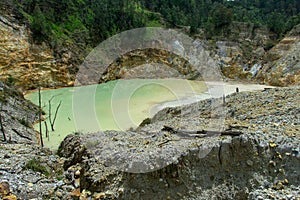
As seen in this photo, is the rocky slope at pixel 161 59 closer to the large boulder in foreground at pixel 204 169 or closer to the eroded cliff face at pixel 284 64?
the eroded cliff face at pixel 284 64

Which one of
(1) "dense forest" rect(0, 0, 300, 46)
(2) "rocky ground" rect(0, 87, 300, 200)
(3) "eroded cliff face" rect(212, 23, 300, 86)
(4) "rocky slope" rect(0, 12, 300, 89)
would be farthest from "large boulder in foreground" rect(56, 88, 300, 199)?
(1) "dense forest" rect(0, 0, 300, 46)

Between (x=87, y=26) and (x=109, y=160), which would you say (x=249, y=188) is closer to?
(x=109, y=160)

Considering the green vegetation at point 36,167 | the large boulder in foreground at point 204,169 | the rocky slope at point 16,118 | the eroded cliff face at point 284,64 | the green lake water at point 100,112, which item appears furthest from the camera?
the eroded cliff face at point 284,64

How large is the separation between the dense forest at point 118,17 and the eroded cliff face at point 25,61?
2.81 metres

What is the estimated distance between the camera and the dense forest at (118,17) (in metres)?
52.8

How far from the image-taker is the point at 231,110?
1541 centimetres

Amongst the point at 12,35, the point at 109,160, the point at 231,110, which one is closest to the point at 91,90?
the point at 12,35

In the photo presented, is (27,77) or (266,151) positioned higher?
(27,77)

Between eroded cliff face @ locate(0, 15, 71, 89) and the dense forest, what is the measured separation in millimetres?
2815

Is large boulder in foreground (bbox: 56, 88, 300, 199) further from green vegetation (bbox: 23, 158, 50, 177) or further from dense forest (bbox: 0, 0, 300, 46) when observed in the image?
dense forest (bbox: 0, 0, 300, 46)

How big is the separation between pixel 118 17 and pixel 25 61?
104 feet

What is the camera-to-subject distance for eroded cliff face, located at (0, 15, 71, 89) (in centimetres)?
4147

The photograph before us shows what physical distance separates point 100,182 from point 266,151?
481 cm

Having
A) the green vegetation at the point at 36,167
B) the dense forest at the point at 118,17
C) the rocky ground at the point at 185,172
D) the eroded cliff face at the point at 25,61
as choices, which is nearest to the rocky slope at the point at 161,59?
the eroded cliff face at the point at 25,61
